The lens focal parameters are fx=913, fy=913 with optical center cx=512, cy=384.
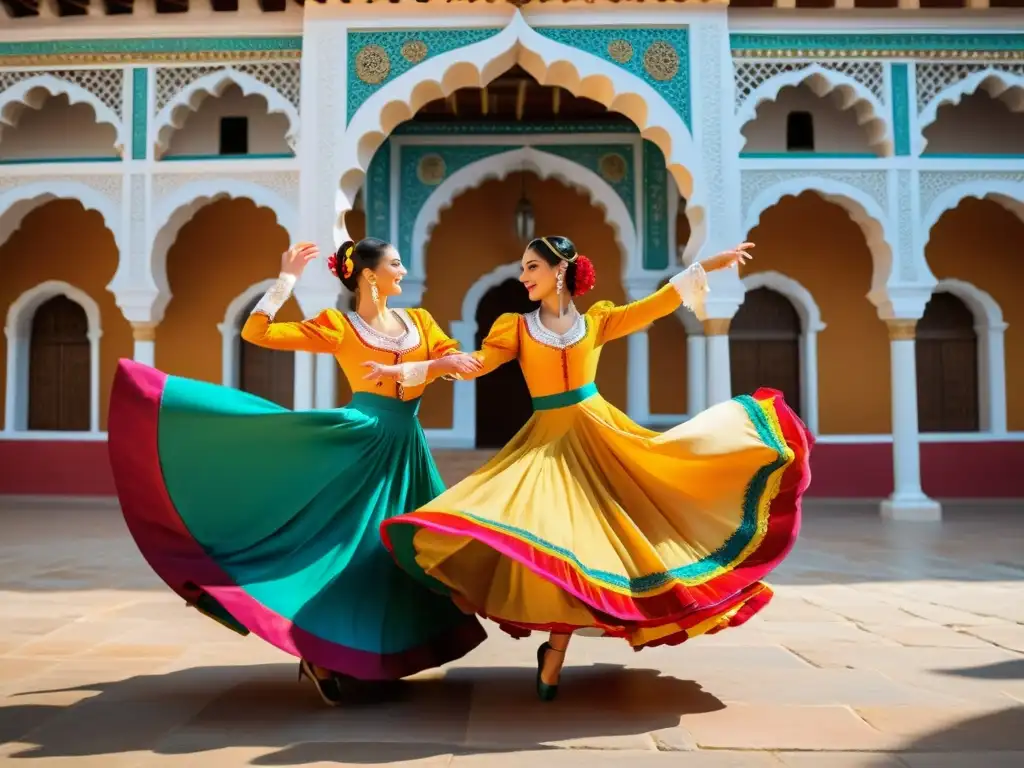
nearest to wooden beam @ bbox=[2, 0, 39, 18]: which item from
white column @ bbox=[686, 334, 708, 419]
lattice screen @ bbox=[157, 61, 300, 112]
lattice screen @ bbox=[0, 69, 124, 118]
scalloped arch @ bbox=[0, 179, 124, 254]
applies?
lattice screen @ bbox=[0, 69, 124, 118]

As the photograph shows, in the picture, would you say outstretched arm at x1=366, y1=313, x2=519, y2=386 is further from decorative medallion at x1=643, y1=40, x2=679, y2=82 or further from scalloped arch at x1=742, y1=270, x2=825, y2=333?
scalloped arch at x1=742, y1=270, x2=825, y2=333

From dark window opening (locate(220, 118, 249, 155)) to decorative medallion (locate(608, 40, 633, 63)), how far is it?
4.01 m

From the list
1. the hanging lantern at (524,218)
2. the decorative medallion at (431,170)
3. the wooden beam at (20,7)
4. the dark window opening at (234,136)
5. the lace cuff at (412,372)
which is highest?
the wooden beam at (20,7)

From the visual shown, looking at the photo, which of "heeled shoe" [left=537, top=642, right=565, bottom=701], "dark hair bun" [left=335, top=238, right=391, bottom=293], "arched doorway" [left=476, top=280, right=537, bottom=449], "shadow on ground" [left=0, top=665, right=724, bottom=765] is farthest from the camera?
"arched doorway" [left=476, top=280, right=537, bottom=449]

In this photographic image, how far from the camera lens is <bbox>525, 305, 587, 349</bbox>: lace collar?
9.74 ft

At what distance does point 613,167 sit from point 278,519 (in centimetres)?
808

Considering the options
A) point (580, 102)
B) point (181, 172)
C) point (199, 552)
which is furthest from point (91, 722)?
point (580, 102)

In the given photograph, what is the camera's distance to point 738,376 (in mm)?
10594

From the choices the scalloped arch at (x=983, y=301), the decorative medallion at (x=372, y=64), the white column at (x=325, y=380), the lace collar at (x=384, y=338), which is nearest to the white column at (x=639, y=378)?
the scalloped arch at (x=983, y=301)

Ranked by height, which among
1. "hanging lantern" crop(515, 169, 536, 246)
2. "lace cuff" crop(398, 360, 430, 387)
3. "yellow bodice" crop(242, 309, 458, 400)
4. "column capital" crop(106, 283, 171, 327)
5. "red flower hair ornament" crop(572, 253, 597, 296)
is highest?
"hanging lantern" crop(515, 169, 536, 246)

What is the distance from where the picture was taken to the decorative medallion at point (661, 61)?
7.95 meters

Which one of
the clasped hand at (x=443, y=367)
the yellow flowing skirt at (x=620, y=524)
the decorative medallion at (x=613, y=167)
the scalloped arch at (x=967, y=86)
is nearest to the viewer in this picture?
the yellow flowing skirt at (x=620, y=524)

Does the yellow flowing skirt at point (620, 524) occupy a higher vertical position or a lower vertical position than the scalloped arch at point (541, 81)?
lower

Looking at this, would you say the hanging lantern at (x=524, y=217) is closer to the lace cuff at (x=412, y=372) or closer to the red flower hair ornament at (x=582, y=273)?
the red flower hair ornament at (x=582, y=273)
